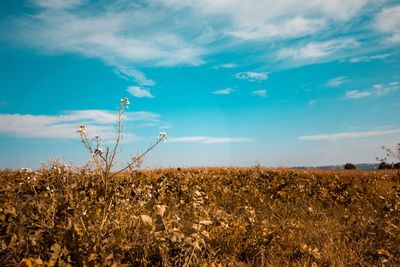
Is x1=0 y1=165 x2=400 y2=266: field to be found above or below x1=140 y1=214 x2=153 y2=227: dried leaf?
below

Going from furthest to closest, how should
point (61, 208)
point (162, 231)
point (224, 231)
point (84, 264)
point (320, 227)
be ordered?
point (320, 227), point (224, 231), point (61, 208), point (162, 231), point (84, 264)

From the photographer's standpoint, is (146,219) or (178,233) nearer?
(146,219)

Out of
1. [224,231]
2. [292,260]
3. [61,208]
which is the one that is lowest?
[292,260]

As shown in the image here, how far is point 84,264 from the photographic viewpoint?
11.2 feet

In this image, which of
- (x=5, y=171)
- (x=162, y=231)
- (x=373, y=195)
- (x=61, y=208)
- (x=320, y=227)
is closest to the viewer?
(x=162, y=231)

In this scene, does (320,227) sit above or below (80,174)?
below

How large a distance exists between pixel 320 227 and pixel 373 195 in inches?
209

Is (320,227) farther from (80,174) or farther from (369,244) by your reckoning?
(80,174)

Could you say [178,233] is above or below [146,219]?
below

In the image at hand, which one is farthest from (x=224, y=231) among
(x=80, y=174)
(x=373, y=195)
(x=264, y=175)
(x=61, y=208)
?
(x=264, y=175)

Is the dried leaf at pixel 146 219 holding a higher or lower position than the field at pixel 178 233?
higher

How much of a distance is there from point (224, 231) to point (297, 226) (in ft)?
5.36

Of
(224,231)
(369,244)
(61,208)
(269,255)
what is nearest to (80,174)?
(61,208)

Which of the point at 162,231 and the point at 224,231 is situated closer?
the point at 162,231
